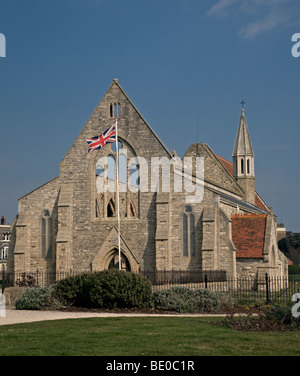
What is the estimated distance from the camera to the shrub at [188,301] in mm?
23375

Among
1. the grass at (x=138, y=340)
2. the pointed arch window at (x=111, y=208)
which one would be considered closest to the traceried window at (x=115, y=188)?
the pointed arch window at (x=111, y=208)

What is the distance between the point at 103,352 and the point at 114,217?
2647 cm

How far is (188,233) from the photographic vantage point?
38312mm

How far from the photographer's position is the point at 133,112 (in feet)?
131

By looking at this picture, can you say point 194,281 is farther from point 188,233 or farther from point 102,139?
point 102,139

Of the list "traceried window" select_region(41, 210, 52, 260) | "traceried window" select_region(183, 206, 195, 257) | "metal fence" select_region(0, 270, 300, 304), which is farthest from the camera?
"traceried window" select_region(41, 210, 52, 260)

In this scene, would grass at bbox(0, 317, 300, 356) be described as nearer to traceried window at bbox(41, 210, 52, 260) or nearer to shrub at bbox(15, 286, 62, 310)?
shrub at bbox(15, 286, 62, 310)

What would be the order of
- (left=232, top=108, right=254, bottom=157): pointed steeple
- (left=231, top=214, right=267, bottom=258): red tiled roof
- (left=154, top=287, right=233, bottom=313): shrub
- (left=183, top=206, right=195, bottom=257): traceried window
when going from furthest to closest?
(left=232, top=108, right=254, bottom=157): pointed steeple → (left=231, top=214, right=267, bottom=258): red tiled roof → (left=183, top=206, right=195, bottom=257): traceried window → (left=154, top=287, right=233, bottom=313): shrub

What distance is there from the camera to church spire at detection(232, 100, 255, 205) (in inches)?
2413

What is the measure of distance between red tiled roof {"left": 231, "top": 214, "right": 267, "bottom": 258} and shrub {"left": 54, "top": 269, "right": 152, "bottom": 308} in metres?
15.3

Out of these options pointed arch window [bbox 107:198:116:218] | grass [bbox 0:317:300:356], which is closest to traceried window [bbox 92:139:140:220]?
pointed arch window [bbox 107:198:116:218]

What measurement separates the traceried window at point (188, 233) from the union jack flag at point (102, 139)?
6630 millimetres
